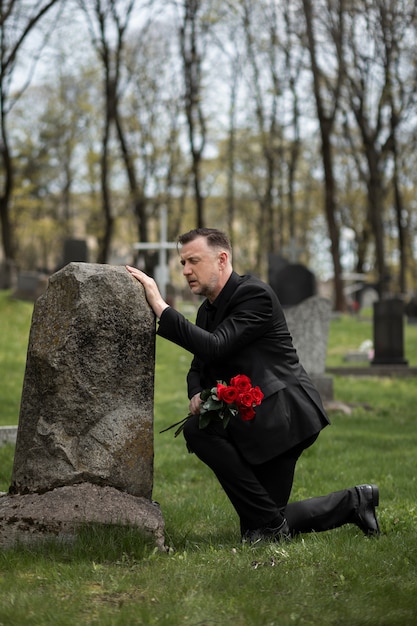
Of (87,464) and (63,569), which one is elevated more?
(87,464)

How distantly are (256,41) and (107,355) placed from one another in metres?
33.4

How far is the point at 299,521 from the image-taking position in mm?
5496

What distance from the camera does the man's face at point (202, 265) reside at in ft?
17.4

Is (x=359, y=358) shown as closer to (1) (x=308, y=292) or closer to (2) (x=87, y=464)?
(1) (x=308, y=292)

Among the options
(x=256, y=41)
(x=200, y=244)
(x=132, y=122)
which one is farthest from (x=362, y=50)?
(x=200, y=244)

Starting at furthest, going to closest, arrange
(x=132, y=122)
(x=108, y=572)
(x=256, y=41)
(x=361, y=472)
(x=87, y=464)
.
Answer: (x=132, y=122), (x=256, y=41), (x=361, y=472), (x=87, y=464), (x=108, y=572)

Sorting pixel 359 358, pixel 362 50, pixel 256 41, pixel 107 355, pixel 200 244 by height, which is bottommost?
pixel 359 358

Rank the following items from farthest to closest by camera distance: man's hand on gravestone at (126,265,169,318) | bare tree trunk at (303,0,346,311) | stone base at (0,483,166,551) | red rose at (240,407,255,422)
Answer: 1. bare tree trunk at (303,0,346,311)
2. man's hand on gravestone at (126,265,169,318)
3. red rose at (240,407,255,422)
4. stone base at (0,483,166,551)

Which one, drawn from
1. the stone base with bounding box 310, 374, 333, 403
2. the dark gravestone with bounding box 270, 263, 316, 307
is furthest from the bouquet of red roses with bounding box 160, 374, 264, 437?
the dark gravestone with bounding box 270, 263, 316, 307

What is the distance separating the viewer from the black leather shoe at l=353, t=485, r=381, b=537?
5535 millimetres

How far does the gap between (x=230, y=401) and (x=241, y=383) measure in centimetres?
12

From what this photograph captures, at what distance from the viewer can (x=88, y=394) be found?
5184 millimetres

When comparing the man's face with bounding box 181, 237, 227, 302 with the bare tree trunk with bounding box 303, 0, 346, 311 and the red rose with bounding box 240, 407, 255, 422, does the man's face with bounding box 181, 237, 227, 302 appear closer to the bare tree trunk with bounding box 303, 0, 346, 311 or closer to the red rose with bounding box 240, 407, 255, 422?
the red rose with bounding box 240, 407, 255, 422

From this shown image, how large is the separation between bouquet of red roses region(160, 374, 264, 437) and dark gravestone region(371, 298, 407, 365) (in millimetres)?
13332
